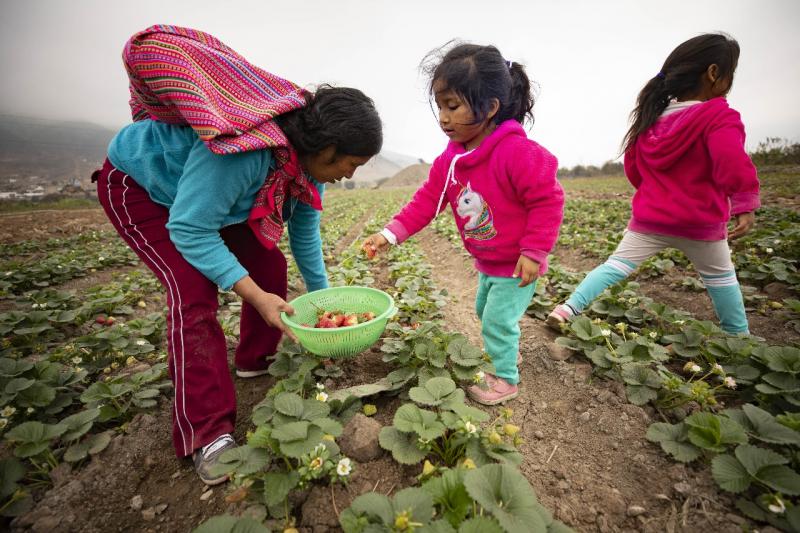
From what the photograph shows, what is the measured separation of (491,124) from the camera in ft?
6.36

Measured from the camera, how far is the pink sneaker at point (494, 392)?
6.27 ft

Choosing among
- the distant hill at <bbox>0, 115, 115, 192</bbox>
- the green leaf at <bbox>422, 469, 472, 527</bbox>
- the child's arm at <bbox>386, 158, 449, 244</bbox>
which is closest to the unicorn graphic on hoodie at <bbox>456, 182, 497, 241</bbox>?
the child's arm at <bbox>386, 158, 449, 244</bbox>

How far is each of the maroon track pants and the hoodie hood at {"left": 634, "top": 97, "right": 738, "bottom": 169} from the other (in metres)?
3.01

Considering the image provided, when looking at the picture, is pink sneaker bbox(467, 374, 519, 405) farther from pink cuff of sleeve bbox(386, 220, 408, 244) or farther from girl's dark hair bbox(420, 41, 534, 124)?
girl's dark hair bbox(420, 41, 534, 124)

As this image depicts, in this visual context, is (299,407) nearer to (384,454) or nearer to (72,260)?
(384,454)

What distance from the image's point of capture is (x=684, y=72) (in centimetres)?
234

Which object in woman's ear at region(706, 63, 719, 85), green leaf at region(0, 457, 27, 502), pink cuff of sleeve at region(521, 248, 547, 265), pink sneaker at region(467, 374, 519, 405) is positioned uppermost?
woman's ear at region(706, 63, 719, 85)

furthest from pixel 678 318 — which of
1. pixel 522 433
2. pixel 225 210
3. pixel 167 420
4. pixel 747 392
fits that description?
pixel 167 420

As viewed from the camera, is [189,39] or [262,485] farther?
[189,39]

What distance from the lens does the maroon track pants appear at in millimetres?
1553

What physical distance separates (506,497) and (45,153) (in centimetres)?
8408

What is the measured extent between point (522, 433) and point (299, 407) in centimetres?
114

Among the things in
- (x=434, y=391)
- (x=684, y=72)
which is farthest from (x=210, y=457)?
(x=684, y=72)

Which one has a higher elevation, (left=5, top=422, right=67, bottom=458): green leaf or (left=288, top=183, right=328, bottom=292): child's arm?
(left=288, top=183, right=328, bottom=292): child's arm
